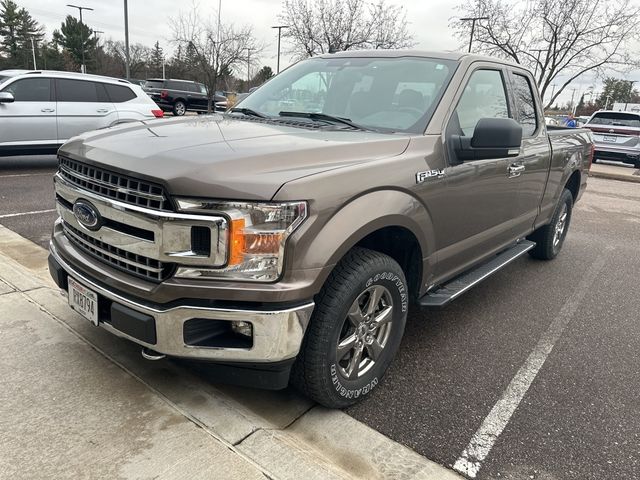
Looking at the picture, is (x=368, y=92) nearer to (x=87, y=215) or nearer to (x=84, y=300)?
(x=87, y=215)

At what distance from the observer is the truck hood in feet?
6.79

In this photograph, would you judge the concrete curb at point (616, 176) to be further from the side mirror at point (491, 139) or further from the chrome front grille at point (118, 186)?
the chrome front grille at point (118, 186)

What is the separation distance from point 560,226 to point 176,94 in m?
23.5

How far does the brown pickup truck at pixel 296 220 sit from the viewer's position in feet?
Result: 6.88

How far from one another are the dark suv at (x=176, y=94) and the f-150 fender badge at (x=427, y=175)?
79.9 feet

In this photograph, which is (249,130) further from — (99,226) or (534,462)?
(534,462)

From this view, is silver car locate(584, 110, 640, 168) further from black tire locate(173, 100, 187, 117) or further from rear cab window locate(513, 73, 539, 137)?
black tire locate(173, 100, 187, 117)

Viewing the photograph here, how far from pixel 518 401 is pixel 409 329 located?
99 centimetres

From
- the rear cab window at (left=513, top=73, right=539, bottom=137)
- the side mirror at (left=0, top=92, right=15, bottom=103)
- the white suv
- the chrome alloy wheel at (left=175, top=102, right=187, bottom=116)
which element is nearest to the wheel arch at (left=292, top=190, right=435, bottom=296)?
the rear cab window at (left=513, top=73, right=539, bottom=137)

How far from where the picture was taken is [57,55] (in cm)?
6506

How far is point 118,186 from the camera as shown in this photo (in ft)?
7.38

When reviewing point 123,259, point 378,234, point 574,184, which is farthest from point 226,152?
point 574,184

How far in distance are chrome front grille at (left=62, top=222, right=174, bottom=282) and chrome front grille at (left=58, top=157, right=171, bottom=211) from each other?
237mm

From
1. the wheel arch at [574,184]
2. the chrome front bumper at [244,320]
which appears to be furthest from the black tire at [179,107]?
the chrome front bumper at [244,320]
